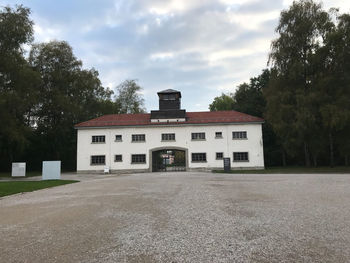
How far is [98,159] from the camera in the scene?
30.8 m

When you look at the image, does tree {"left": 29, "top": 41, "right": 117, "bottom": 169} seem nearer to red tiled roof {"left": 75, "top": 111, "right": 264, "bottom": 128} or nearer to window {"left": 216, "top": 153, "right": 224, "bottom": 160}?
red tiled roof {"left": 75, "top": 111, "right": 264, "bottom": 128}

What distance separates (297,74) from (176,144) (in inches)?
618

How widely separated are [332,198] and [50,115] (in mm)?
39498

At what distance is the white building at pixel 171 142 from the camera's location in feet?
97.6

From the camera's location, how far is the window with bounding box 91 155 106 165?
30719 millimetres

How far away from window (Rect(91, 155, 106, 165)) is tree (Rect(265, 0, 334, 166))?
66.1ft

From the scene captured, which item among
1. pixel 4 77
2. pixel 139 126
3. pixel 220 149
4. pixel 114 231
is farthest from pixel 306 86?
pixel 4 77

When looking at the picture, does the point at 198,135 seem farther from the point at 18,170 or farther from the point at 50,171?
the point at 18,170

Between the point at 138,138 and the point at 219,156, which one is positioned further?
the point at 138,138

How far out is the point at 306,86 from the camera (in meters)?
29.2

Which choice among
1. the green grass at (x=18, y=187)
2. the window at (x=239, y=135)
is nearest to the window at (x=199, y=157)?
the window at (x=239, y=135)

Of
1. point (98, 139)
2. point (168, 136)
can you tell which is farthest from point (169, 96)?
point (98, 139)

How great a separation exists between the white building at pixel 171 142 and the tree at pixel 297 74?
3140mm

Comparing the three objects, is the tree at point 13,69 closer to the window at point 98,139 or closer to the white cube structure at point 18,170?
the white cube structure at point 18,170
